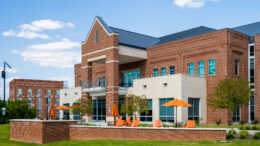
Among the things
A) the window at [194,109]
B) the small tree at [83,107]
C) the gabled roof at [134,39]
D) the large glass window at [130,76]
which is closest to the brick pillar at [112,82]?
the gabled roof at [134,39]

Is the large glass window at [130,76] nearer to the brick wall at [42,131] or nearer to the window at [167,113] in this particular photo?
the window at [167,113]

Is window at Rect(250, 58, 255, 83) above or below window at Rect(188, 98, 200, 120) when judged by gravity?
above

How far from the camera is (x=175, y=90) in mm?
32625

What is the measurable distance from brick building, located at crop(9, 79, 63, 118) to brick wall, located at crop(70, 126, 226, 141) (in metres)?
63.3

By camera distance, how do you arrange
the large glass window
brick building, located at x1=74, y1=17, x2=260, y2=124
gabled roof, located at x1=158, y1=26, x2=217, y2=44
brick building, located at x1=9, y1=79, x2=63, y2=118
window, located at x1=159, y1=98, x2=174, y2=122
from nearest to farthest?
window, located at x1=159, y1=98, x2=174, y2=122
brick building, located at x1=74, y1=17, x2=260, y2=124
gabled roof, located at x1=158, y1=26, x2=217, y2=44
the large glass window
brick building, located at x1=9, y1=79, x2=63, y2=118

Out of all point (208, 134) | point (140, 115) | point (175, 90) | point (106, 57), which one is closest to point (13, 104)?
point (106, 57)

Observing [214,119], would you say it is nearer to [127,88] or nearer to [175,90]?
[175,90]

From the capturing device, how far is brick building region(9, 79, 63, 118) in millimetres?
82938

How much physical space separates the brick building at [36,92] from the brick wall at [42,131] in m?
60.8

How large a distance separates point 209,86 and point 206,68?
2.00 metres

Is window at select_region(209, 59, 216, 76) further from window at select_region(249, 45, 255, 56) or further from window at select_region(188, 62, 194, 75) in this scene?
window at select_region(249, 45, 255, 56)

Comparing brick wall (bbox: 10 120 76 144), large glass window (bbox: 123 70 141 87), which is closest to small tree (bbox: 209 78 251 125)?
brick wall (bbox: 10 120 76 144)

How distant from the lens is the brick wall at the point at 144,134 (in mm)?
18052

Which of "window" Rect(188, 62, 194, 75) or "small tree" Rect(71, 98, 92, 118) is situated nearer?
"window" Rect(188, 62, 194, 75)
